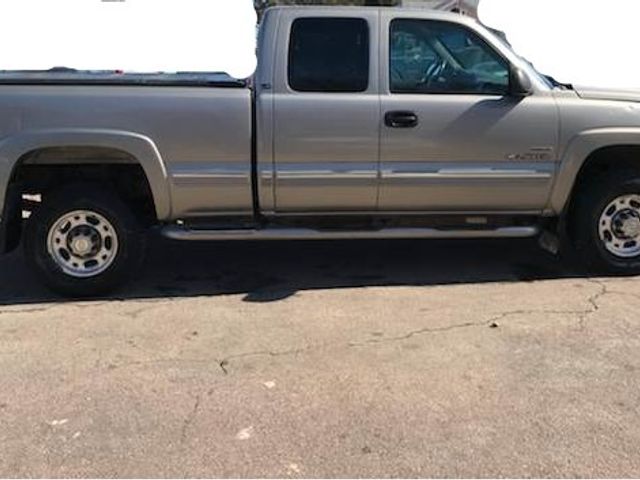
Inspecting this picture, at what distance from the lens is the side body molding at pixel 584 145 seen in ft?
18.8

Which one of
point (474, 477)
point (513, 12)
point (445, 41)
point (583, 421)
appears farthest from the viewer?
point (513, 12)

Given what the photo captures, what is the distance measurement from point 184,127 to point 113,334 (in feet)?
4.84

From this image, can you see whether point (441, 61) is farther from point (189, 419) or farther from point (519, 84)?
point (189, 419)

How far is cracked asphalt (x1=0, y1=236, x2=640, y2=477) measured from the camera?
3406 millimetres

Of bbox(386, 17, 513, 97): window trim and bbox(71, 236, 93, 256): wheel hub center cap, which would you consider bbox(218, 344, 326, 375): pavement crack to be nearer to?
bbox(71, 236, 93, 256): wheel hub center cap

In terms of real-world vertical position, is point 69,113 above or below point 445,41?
below

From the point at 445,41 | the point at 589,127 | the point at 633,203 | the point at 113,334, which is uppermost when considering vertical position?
the point at 445,41

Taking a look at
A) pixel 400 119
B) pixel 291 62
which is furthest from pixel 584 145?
pixel 291 62

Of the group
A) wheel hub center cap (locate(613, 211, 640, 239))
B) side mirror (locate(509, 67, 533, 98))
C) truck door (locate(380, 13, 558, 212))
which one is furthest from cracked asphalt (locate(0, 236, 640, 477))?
side mirror (locate(509, 67, 533, 98))

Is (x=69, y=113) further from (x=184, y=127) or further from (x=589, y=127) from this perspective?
(x=589, y=127)

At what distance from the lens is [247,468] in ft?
10.9

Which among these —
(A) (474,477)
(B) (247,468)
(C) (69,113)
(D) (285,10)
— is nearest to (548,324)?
(A) (474,477)

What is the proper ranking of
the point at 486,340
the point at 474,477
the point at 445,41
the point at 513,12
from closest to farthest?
1. the point at 474,477
2. the point at 486,340
3. the point at 445,41
4. the point at 513,12

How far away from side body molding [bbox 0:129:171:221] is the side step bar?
0.47 m
